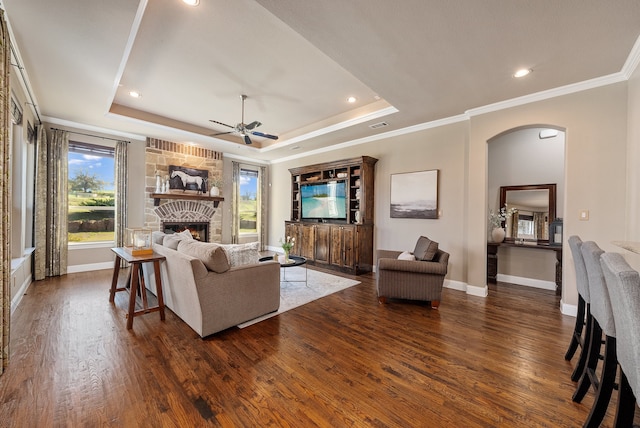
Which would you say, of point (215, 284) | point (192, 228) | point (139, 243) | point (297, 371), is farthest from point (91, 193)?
point (297, 371)

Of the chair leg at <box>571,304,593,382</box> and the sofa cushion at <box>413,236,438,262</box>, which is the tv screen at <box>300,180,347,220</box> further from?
the chair leg at <box>571,304,593,382</box>

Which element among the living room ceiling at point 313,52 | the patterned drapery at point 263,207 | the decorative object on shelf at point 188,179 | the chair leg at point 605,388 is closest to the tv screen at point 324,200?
the living room ceiling at point 313,52

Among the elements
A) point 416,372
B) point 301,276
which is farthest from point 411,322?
point 301,276

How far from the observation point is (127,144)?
18.0 feet

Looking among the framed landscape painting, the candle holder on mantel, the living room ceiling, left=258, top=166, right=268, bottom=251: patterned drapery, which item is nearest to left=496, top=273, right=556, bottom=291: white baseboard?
the framed landscape painting

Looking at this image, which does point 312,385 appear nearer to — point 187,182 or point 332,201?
point 332,201

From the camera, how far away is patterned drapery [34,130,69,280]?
14.7 feet

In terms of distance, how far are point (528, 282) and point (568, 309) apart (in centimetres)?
135

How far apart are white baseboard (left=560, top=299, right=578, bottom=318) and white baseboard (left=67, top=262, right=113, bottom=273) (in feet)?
25.6

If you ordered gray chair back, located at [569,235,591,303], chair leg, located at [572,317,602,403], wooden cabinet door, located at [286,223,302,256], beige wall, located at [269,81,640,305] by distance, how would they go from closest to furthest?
chair leg, located at [572,317,602,403]
gray chair back, located at [569,235,591,303]
beige wall, located at [269,81,640,305]
wooden cabinet door, located at [286,223,302,256]

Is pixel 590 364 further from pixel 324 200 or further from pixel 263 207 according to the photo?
pixel 263 207

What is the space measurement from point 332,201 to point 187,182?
356cm

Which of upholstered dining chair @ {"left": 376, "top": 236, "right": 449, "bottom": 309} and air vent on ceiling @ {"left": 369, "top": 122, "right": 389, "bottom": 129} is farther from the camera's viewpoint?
air vent on ceiling @ {"left": 369, "top": 122, "right": 389, "bottom": 129}

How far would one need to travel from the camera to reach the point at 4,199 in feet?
6.84
